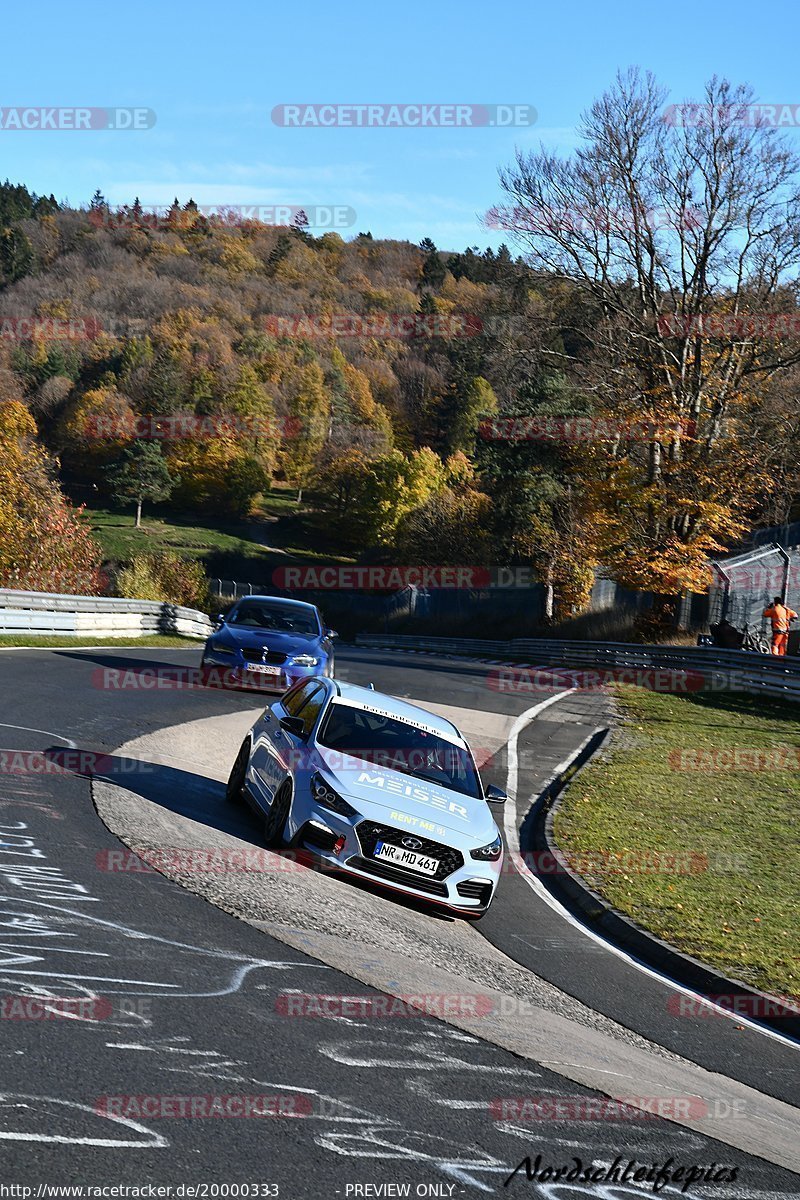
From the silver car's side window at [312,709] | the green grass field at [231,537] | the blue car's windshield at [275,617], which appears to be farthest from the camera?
the green grass field at [231,537]

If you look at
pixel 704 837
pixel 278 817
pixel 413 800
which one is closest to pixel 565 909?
pixel 413 800

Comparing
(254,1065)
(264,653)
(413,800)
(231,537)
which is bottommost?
(254,1065)

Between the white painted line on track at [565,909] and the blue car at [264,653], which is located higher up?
the blue car at [264,653]

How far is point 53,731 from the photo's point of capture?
14023mm

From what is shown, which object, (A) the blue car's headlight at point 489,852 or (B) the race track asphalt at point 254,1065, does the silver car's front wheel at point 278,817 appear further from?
(A) the blue car's headlight at point 489,852

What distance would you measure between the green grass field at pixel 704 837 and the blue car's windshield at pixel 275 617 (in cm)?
577

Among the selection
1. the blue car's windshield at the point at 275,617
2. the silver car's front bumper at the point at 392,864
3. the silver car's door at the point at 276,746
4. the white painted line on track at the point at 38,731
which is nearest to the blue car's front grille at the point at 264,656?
the blue car's windshield at the point at 275,617

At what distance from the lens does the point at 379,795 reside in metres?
9.39

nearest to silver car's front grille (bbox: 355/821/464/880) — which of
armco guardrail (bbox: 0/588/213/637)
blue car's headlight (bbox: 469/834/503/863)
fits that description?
blue car's headlight (bbox: 469/834/503/863)

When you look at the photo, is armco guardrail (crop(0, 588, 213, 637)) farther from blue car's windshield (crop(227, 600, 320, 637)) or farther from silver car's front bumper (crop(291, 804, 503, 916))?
silver car's front bumper (crop(291, 804, 503, 916))

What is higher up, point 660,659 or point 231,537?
point 231,537

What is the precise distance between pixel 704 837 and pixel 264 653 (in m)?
8.72

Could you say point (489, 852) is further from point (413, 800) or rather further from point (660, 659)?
point (660, 659)

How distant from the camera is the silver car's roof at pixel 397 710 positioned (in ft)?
35.7
